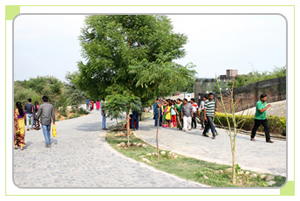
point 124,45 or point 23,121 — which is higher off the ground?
point 124,45

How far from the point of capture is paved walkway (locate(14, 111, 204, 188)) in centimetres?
478

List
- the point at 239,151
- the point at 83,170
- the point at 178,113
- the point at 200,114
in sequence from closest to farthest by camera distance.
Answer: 1. the point at 83,170
2. the point at 239,151
3. the point at 200,114
4. the point at 178,113

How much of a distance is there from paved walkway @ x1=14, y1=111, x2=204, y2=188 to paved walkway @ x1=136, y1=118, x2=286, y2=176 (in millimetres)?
1815

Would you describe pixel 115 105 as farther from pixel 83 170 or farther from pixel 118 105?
pixel 83 170

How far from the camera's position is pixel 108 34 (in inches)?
398

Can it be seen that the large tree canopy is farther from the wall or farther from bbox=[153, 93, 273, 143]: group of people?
the wall

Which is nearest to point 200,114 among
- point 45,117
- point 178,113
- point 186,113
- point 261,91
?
point 178,113

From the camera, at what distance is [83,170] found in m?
5.59

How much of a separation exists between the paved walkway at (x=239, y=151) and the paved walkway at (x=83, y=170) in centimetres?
182

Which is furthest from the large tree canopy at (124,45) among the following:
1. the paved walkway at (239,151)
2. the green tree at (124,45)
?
the paved walkway at (239,151)

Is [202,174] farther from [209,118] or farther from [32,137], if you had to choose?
[32,137]

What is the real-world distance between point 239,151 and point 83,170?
14.7 ft

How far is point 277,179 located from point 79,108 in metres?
26.1
